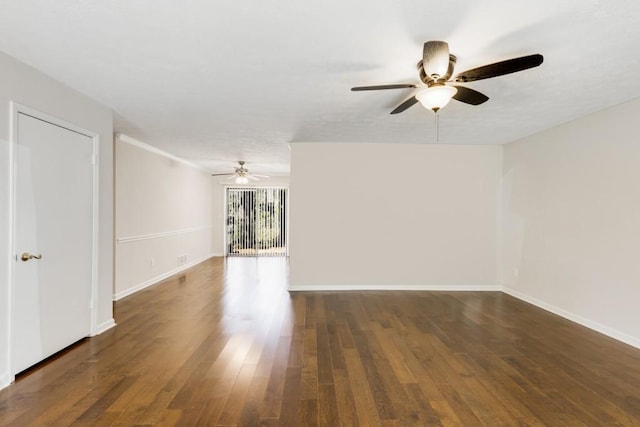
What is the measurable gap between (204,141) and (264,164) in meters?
2.44

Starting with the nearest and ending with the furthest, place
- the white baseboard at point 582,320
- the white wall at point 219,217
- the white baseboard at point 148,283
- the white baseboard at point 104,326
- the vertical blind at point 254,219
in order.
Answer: the white baseboard at point 582,320 → the white baseboard at point 104,326 → the white baseboard at point 148,283 → the white wall at point 219,217 → the vertical blind at point 254,219

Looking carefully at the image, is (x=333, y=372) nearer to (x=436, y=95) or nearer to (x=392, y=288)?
(x=436, y=95)

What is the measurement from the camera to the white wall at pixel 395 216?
5.57 m

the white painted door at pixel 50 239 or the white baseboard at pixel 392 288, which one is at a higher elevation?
the white painted door at pixel 50 239

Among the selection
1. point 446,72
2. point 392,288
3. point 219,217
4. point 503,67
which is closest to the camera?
point 503,67

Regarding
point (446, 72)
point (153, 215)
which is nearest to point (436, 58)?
point (446, 72)

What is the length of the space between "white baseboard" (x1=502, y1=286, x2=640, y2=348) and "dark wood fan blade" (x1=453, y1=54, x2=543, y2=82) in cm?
308

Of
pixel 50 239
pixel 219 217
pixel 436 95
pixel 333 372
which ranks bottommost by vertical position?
pixel 333 372

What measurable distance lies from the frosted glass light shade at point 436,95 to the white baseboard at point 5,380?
144 inches

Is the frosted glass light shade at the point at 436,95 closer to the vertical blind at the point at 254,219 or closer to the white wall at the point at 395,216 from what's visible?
the white wall at the point at 395,216

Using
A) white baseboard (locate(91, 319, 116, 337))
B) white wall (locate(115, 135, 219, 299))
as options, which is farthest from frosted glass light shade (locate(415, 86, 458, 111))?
white wall (locate(115, 135, 219, 299))

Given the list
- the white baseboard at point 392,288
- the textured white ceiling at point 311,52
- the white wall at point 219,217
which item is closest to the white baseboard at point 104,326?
the textured white ceiling at point 311,52

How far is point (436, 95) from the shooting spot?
2410 millimetres

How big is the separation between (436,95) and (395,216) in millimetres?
3387
